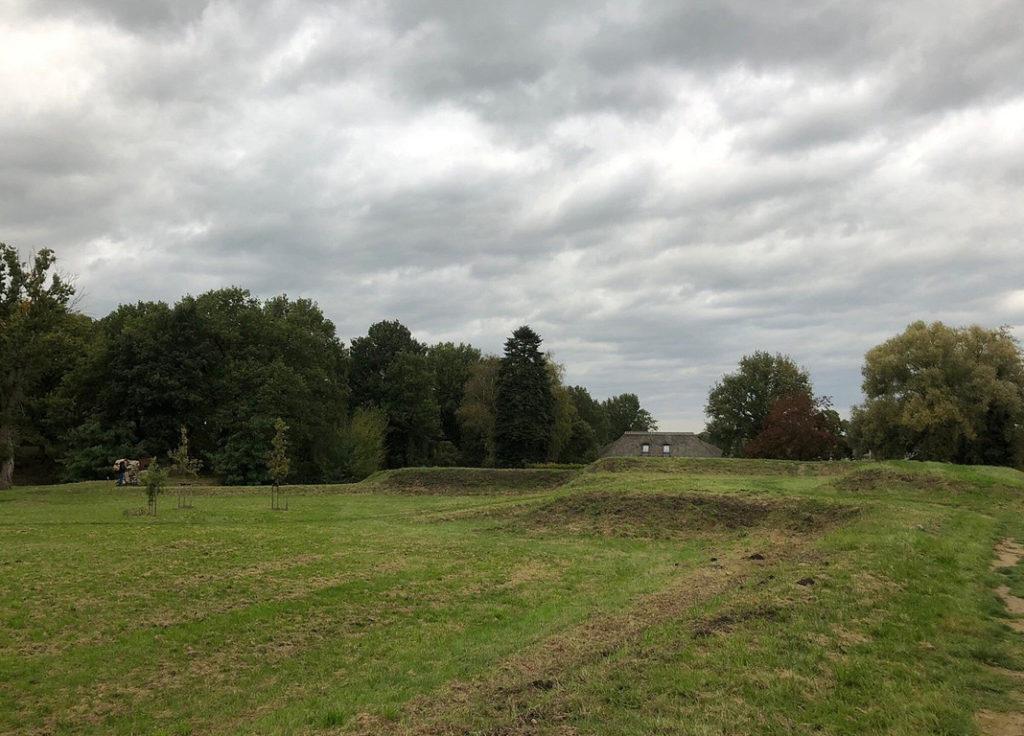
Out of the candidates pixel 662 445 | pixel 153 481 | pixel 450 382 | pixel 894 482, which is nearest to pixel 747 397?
pixel 662 445

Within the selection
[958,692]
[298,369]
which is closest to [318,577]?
[958,692]

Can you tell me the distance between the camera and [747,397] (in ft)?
291

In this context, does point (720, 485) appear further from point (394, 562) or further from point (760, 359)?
point (760, 359)

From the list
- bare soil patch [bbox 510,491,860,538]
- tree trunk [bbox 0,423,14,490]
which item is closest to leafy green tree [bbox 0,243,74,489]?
tree trunk [bbox 0,423,14,490]

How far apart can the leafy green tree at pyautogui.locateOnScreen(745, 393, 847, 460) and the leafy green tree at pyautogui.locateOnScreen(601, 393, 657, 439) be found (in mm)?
61149

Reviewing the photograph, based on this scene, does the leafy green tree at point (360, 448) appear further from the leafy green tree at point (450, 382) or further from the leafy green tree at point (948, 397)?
the leafy green tree at point (948, 397)

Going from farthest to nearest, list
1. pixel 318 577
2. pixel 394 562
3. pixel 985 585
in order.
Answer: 1. pixel 394 562
2. pixel 318 577
3. pixel 985 585

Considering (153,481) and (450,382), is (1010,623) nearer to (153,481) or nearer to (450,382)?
(153,481)

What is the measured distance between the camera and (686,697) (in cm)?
700

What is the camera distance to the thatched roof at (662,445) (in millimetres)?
71500

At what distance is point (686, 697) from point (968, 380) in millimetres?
57291

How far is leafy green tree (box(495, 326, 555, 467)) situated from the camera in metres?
68.5

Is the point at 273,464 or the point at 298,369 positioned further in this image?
the point at 298,369

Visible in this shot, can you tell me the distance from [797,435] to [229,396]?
52310mm
